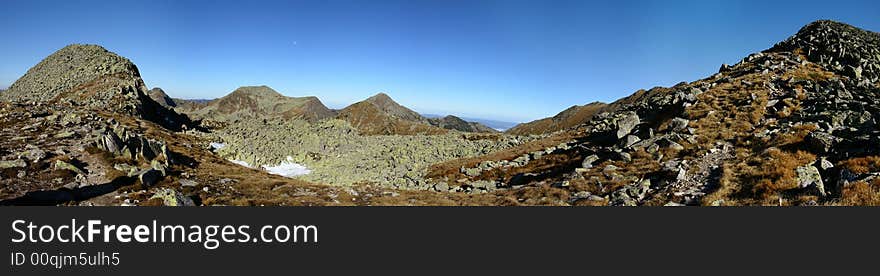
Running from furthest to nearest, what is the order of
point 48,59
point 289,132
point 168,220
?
point 48,59
point 289,132
point 168,220

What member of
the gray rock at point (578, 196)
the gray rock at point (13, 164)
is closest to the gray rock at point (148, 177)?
the gray rock at point (13, 164)

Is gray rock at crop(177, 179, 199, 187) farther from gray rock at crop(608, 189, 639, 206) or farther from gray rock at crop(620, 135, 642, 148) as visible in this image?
gray rock at crop(620, 135, 642, 148)

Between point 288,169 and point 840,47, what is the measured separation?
7536 centimetres

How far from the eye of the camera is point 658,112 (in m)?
39.5

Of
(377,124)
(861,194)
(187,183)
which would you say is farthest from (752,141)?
(377,124)

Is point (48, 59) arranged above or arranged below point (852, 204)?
above

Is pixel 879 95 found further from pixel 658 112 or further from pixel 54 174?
pixel 54 174

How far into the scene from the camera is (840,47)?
45.7 meters

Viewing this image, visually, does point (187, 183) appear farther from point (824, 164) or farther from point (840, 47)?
point (840, 47)

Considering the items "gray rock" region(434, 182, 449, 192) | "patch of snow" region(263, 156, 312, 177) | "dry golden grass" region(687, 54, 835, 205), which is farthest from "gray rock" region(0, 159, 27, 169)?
"dry golden grass" region(687, 54, 835, 205)

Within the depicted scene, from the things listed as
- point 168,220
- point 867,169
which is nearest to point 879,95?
point 867,169

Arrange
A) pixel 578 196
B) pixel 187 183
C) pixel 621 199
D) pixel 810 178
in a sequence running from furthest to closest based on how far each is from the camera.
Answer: pixel 187 183
pixel 578 196
pixel 621 199
pixel 810 178

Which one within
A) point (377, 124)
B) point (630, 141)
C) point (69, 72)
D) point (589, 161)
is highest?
point (69, 72)

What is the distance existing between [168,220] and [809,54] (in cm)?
6971
